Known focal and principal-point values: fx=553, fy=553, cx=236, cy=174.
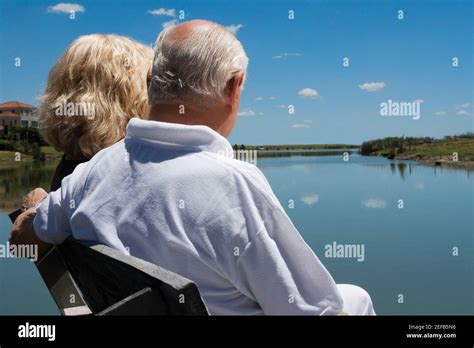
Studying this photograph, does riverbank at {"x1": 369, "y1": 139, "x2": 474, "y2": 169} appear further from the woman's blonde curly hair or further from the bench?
the bench

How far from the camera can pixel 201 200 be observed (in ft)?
5.35

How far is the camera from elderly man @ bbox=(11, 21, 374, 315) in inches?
63.8

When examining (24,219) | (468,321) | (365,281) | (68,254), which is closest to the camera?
(68,254)

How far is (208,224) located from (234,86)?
0.48 m

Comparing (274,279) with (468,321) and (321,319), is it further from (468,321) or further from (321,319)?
(468,321)

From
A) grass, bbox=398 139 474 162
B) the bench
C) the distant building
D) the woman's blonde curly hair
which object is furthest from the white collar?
grass, bbox=398 139 474 162

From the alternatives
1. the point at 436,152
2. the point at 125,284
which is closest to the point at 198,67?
the point at 125,284

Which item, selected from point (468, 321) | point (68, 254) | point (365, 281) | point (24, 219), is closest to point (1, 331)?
point (24, 219)

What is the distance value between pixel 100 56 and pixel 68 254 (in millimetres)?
1171

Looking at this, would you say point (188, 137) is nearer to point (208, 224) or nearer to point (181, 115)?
point (181, 115)

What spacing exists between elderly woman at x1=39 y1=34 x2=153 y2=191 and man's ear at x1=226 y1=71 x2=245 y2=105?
112 cm

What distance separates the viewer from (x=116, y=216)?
176 cm

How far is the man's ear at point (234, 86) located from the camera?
1.80m

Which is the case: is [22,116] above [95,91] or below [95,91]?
above
